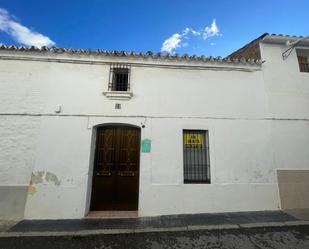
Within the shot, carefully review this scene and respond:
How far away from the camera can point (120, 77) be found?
5.68 m

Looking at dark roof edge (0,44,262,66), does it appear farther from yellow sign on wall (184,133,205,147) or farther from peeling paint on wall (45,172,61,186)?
peeling paint on wall (45,172,61,186)

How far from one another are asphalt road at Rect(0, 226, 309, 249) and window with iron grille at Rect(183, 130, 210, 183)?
1.62 meters

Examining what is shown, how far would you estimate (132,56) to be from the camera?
5566 mm

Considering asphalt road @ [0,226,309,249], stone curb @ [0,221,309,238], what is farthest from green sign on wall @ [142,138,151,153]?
asphalt road @ [0,226,309,249]

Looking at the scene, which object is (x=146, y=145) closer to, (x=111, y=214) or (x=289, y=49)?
(x=111, y=214)

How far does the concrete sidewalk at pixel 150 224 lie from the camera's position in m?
3.87

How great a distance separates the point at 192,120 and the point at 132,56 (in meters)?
2.89

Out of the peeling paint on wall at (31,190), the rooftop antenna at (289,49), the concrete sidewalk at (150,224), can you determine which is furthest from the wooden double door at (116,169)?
the rooftop antenna at (289,49)

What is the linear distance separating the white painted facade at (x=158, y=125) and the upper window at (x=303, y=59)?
0.45 meters

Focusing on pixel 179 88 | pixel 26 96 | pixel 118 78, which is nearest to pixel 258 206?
pixel 179 88

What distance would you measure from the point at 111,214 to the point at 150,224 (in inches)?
50.2

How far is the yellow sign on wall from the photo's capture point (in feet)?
17.8

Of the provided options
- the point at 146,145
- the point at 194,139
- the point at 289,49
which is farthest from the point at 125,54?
the point at 289,49

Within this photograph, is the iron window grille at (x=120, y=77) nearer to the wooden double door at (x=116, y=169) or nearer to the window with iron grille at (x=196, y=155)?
the wooden double door at (x=116, y=169)
